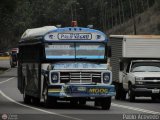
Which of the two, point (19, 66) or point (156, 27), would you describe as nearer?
point (19, 66)

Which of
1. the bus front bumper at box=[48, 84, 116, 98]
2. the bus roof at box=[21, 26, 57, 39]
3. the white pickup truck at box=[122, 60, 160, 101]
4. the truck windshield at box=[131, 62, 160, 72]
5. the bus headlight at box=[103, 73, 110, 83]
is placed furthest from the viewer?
the truck windshield at box=[131, 62, 160, 72]

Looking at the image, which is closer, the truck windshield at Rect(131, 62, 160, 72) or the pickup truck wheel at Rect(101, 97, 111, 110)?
the pickup truck wheel at Rect(101, 97, 111, 110)

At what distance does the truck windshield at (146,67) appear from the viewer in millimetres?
32969

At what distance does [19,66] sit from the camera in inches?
1291

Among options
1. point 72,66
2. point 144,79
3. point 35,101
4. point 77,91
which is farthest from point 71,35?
point 144,79

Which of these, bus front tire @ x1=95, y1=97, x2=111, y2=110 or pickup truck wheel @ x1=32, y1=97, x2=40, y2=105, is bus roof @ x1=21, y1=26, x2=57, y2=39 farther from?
bus front tire @ x1=95, y1=97, x2=111, y2=110

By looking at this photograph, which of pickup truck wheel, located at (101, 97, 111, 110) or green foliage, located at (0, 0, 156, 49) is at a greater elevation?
pickup truck wheel, located at (101, 97, 111, 110)

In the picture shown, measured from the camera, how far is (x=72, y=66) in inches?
1038

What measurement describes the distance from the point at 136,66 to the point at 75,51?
22.7 ft

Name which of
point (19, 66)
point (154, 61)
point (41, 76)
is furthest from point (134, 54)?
point (41, 76)

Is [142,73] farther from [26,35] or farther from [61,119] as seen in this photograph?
[61,119]

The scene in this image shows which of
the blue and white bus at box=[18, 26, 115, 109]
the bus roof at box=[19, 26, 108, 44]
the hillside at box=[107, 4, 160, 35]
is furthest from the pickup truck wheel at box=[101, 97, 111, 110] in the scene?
the hillside at box=[107, 4, 160, 35]

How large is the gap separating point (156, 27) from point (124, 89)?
8046 cm

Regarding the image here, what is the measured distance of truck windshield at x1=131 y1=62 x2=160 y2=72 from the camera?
32969 mm
